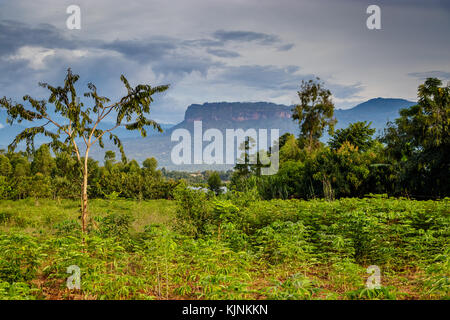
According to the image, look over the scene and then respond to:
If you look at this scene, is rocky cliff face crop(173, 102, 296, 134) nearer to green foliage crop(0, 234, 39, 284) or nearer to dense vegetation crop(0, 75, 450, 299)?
dense vegetation crop(0, 75, 450, 299)

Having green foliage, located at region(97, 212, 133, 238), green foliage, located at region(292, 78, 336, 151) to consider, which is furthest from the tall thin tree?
green foliage, located at region(292, 78, 336, 151)

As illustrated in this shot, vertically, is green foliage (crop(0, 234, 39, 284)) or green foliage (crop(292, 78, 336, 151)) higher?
green foliage (crop(292, 78, 336, 151))

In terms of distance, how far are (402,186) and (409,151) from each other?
213 centimetres

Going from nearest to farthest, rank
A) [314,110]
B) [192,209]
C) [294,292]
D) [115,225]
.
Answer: [294,292], [115,225], [192,209], [314,110]

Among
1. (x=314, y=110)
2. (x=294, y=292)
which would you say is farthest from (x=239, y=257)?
(x=314, y=110)

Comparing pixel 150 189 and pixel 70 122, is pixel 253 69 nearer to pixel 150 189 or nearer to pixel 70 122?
pixel 70 122

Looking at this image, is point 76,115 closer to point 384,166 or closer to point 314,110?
point 384,166

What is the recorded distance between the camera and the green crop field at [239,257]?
284cm

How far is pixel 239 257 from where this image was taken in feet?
13.6

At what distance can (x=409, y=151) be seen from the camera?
1258 cm

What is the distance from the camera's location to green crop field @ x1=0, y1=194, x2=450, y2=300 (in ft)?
9.32

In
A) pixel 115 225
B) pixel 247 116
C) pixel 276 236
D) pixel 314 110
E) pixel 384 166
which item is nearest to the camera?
pixel 276 236

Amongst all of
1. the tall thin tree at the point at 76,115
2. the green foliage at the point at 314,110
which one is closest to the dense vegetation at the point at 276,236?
the tall thin tree at the point at 76,115
